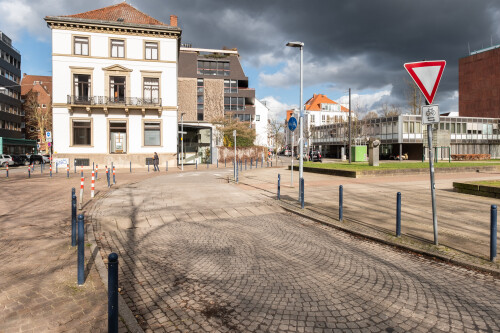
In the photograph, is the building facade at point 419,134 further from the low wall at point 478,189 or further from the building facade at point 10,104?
the building facade at point 10,104

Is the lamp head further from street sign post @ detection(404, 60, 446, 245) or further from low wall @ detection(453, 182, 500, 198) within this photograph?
low wall @ detection(453, 182, 500, 198)

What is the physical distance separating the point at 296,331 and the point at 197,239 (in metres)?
3.74

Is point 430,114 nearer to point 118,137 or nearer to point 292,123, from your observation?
point 292,123

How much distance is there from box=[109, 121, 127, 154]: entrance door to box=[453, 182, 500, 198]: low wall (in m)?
31.5

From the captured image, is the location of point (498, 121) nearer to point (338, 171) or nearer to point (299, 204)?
point (338, 171)

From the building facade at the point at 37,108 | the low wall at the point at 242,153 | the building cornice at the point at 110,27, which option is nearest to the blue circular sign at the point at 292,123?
the building cornice at the point at 110,27

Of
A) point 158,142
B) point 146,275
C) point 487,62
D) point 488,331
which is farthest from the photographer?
point 487,62

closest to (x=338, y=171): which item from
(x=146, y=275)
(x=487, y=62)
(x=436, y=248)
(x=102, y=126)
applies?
(x=436, y=248)

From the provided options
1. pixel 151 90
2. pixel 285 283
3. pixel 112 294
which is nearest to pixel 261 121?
pixel 151 90

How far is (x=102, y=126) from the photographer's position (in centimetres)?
3391

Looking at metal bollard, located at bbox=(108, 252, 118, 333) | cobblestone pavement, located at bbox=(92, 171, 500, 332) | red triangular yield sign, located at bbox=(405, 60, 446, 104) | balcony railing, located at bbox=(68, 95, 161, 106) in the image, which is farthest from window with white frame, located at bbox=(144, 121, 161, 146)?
metal bollard, located at bbox=(108, 252, 118, 333)

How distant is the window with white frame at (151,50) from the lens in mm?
35094

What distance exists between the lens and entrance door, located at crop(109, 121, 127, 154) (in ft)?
113

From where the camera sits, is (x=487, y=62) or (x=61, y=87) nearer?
(x=61, y=87)
